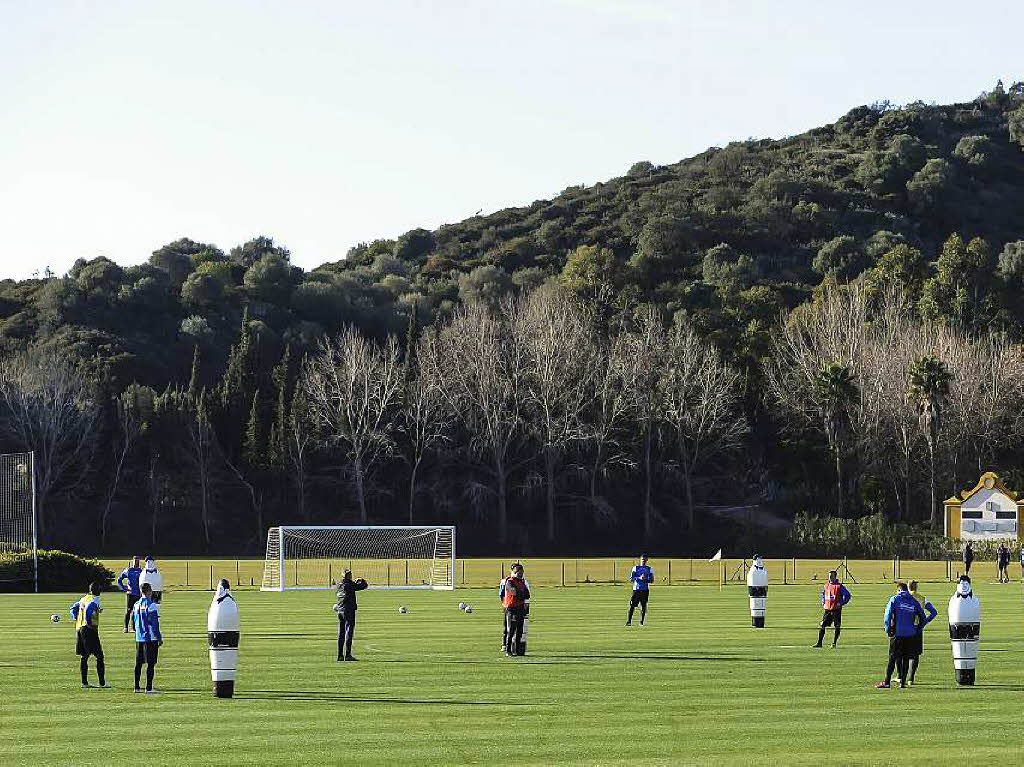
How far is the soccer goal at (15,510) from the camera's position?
62.9 m

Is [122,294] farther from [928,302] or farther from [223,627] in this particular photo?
[223,627]

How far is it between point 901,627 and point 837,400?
72.8 m

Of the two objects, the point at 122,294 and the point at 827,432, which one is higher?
the point at 122,294

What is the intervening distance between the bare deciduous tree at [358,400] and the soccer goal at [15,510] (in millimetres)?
21060

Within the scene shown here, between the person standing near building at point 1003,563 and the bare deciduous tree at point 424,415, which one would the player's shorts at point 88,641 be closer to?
the person standing near building at point 1003,563

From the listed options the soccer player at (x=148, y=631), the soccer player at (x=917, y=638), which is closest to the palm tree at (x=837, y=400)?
the soccer player at (x=917, y=638)

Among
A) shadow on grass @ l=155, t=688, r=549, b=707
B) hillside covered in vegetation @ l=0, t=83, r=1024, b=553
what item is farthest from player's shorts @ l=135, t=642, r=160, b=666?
hillside covered in vegetation @ l=0, t=83, r=1024, b=553

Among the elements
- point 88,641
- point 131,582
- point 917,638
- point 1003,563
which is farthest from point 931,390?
point 88,641

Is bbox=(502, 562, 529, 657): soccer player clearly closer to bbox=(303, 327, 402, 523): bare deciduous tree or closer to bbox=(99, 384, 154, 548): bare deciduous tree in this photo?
bbox=(303, 327, 402, 523): bare deciduous tree

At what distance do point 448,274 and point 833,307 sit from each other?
56.1 metres

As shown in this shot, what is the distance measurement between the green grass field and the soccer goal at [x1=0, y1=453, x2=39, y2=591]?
76.5 ft

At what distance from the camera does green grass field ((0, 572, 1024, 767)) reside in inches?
749

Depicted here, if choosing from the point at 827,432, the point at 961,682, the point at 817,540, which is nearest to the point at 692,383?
the point at 827,432

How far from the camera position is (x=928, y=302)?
110125mm
